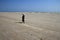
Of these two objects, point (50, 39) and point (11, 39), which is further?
point (50, 39)

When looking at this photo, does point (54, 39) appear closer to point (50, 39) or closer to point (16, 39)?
point (50, 39)

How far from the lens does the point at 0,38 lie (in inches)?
364

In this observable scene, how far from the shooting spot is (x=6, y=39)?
908 centimetres

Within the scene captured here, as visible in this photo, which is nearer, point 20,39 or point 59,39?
point 20,39

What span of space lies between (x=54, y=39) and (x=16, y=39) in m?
3.09

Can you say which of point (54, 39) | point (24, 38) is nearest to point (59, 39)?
point (54, 39)

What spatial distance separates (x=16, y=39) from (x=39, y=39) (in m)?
1.75

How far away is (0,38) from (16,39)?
3.89 feet

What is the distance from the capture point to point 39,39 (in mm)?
9531

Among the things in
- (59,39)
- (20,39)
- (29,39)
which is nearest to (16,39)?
(20,39)

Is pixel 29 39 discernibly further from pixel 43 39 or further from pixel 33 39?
pixel 43 39

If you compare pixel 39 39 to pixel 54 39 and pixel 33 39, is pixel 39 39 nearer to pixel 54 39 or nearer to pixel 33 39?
pixel 33 39

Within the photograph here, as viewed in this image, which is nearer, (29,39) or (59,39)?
(29,39)

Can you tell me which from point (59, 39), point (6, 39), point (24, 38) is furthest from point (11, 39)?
point (59, 39)
